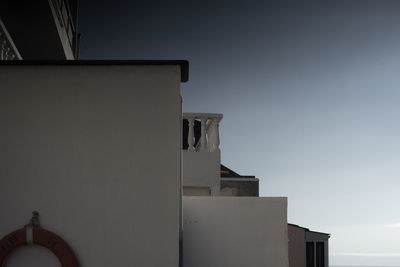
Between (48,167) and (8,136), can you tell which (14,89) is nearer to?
(8,136)

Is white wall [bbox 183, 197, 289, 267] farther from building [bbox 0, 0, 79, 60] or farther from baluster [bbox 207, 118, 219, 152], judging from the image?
building [bbox 0, 0, 79, 60]

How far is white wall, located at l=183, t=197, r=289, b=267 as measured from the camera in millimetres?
8297

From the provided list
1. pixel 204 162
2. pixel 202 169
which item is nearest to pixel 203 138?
pixel 204 162

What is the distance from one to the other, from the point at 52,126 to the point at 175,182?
159 cm

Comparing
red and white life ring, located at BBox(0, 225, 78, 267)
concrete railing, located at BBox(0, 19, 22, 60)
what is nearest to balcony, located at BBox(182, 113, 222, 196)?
concrete railing, located at BBox(0, 19, 22, 60)

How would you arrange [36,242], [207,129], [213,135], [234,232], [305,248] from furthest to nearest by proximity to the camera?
[305,248] → [207,129] → [213,135] → [234,232] → [36,242]

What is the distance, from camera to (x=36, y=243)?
6.27 m

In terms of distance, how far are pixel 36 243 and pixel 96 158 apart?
3.77 feet

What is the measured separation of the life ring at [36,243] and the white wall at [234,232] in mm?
2418

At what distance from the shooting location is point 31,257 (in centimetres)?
641

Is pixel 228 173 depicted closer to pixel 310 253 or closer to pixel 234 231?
pixel 310 253

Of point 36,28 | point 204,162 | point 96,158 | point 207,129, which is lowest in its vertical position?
point 96,158

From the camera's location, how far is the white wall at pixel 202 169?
10.8 meters

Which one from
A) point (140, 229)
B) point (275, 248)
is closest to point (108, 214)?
point (140, 229)
